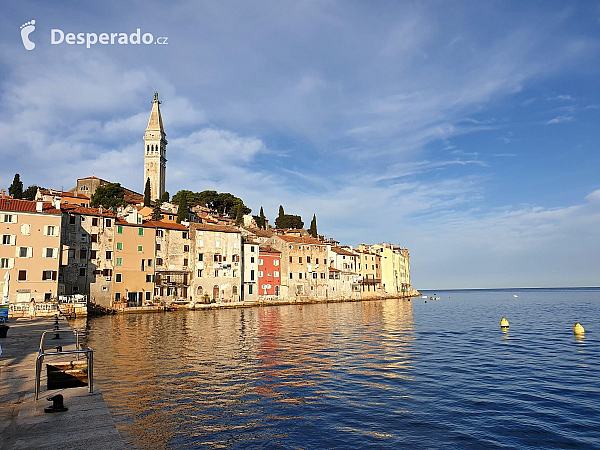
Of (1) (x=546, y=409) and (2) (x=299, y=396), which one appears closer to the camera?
(1) (x=546, y=409)

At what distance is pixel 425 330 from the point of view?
140ft

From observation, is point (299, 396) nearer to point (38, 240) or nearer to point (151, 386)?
point (151, 386)

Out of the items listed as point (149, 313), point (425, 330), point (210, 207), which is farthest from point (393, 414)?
point (210, 207)

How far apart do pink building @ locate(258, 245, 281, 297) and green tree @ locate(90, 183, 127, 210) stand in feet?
118

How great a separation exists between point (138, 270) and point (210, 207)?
2578 inches

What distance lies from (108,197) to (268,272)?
43047 millimetres

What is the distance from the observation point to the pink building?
8850cm

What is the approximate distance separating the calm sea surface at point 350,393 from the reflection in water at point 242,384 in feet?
0.19

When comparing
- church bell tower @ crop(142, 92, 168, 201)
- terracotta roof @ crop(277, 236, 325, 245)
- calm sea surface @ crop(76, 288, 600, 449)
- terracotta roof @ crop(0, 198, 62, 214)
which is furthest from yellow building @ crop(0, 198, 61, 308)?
church bell tower @ crop(142, 92, 168, 201)

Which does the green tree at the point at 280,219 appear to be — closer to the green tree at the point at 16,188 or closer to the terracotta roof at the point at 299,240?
the terracotta roof at the point at 299,240

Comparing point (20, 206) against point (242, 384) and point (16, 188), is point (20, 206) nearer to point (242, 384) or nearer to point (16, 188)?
point (16, 188)

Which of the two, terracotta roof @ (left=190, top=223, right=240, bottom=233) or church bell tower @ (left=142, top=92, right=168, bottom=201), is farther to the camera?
church bell tower @ (left=142, top=92, right=168, bottom=201)

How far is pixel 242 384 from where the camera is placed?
18484 millimetres

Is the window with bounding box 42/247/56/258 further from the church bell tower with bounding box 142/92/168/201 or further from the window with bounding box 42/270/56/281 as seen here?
the church bell tower with bounding box 142/92/168/201
